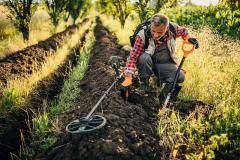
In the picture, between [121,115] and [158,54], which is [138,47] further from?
[121,115]

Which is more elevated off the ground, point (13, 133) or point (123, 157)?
point (123, 157)

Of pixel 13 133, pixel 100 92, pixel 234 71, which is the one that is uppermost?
pixel 234 71

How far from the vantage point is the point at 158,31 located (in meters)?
4.25

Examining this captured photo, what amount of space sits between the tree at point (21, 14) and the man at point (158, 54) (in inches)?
362

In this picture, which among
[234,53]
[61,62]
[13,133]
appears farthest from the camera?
[61,62]

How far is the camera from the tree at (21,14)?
12.8m

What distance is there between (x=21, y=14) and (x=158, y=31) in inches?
406

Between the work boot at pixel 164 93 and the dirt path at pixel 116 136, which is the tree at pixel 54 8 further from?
the work boot at pixel 164 93

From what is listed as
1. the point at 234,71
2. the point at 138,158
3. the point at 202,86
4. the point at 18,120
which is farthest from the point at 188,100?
the point at 18,120

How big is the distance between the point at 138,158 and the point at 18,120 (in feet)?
7.90

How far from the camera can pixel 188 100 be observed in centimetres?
484

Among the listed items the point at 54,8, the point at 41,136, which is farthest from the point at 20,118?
Result: the point at 54,8

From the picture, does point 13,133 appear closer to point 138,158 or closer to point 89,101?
point 89,101

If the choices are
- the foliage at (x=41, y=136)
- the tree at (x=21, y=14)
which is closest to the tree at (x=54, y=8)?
the tree at (x=21, y=14)
